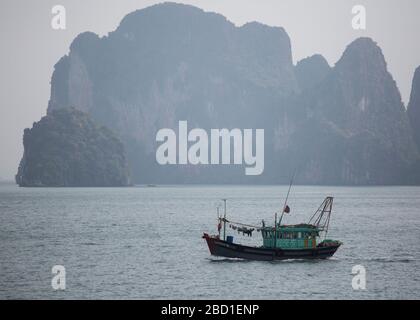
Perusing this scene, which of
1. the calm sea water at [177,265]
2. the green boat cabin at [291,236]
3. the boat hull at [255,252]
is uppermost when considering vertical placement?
the green boat cabin at [291,236]

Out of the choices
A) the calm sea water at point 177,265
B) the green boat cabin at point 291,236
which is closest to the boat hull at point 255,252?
the green boat cabin at point 291,236

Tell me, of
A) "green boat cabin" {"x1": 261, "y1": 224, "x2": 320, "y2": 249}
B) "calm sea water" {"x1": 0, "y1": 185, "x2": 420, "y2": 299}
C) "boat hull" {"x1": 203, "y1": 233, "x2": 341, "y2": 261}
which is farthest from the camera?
"boat hull" {"x1": 203, "y1": 233, "x2": 341, "y2": 261}

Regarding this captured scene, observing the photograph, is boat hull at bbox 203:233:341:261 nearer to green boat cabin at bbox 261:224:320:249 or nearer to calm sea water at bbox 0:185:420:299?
green boat cabin at bbox 261:224:320:249

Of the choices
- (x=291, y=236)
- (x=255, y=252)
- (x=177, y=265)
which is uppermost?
(x=291, y=236)

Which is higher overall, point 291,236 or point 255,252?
point 291,236

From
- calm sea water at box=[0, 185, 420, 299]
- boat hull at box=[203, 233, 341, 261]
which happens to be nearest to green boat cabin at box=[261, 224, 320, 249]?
boat hull at box=[203, 233, 341, 261]

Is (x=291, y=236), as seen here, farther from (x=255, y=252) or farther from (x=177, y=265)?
(x=177, y=265)

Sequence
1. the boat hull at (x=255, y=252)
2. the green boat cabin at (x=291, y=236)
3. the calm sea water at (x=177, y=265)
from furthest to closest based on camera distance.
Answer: the boat hull at (x=255, y=252) → the green boat cabin at (x=291, y=236) → the calm sea water at (x=177, y=265)

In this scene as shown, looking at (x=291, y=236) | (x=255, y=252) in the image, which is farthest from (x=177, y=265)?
(x=291, y=236)

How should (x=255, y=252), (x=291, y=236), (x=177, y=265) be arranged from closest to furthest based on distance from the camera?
(x=291, y=236)
(x=255, y=252)
(x=177, y=265)

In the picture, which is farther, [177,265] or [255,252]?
[177,265]

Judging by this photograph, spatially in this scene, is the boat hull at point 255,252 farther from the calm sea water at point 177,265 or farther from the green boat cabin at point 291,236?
the calm sea water at point 177,265

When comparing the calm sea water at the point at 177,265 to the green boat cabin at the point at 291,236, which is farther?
the green boat cabin at the point at 291,236

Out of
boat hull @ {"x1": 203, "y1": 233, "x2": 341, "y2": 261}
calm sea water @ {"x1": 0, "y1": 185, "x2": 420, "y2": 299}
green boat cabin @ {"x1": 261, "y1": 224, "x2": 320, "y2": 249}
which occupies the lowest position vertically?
calm sea water @ {"x1": 0, "y1": 185, "x2": 420, "y2": 299}
